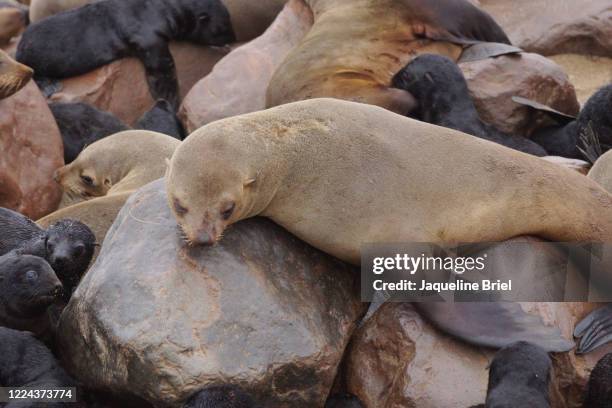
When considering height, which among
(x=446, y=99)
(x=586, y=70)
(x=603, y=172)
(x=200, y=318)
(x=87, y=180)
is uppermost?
(x=200, y=318)

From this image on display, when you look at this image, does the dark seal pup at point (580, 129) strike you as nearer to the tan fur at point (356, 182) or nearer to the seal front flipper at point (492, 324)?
the tan fur at point (356, 182)

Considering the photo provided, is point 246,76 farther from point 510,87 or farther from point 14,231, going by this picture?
point 14,231

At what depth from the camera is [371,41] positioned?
25.6 ft

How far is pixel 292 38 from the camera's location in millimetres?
8445

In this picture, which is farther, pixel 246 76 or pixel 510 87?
pixel 246 76

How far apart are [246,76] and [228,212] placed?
3.66 meters

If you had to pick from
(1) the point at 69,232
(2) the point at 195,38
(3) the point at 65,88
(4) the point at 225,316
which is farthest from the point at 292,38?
(4) the point at 225,316

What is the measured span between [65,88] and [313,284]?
14.3 feet

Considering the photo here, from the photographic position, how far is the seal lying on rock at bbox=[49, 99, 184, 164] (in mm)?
7922

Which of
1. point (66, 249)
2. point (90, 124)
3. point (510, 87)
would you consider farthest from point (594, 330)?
point (90, 124)

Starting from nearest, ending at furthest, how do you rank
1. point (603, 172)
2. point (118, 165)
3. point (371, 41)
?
1. point (603, 172)
2. point (118, 165)
3. point (371, 41)

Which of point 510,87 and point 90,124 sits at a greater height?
point 510,87

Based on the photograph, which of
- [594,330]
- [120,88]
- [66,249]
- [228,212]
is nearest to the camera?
[228,212]

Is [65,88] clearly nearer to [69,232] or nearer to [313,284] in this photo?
[69,232]
